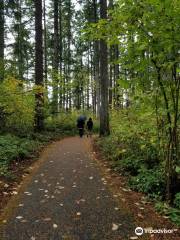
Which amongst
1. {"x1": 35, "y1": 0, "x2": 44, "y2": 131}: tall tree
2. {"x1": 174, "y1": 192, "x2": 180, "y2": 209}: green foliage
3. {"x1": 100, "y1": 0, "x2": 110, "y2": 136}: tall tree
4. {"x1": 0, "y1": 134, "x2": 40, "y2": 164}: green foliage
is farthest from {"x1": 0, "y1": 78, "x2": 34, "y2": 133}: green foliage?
{"x1": 174, "y1": 192, "x2": 180, "y2": 209}: green foliage

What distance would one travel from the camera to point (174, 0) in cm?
473

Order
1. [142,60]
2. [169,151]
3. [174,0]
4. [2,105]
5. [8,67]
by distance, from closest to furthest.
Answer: [174,0] → [142,60] → [169,151] → [2,105] → [8,67]

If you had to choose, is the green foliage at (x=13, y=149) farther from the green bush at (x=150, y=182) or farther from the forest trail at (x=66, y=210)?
the green bush at (x=150, y=182)

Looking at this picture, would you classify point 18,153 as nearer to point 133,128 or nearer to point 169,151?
point 133,128

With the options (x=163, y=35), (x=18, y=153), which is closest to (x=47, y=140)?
(x=18, y=153)

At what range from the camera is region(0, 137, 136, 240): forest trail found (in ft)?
14.6

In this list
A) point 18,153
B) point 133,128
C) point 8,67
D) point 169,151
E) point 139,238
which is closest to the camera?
point 139,238

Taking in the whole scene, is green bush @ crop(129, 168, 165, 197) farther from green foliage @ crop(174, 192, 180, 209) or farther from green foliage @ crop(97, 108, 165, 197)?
green foliage @ crop(174, 192, 180, 209)

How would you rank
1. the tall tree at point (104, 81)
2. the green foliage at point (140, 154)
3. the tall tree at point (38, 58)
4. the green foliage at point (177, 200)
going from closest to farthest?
the green foliage at point (177, 200)
the green foliage at point (140, 154)
the tall tree at point (104, 81)
the tall tree at point (38, 58)

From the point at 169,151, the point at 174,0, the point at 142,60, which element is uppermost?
the point at 174,0

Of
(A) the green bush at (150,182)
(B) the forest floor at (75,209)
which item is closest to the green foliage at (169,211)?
(B) the forest floor at (75,209)

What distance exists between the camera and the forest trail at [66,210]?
4.45 meters

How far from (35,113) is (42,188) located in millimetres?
8647

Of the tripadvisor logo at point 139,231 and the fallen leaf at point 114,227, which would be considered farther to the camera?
the fallen leaf at point 114,227
